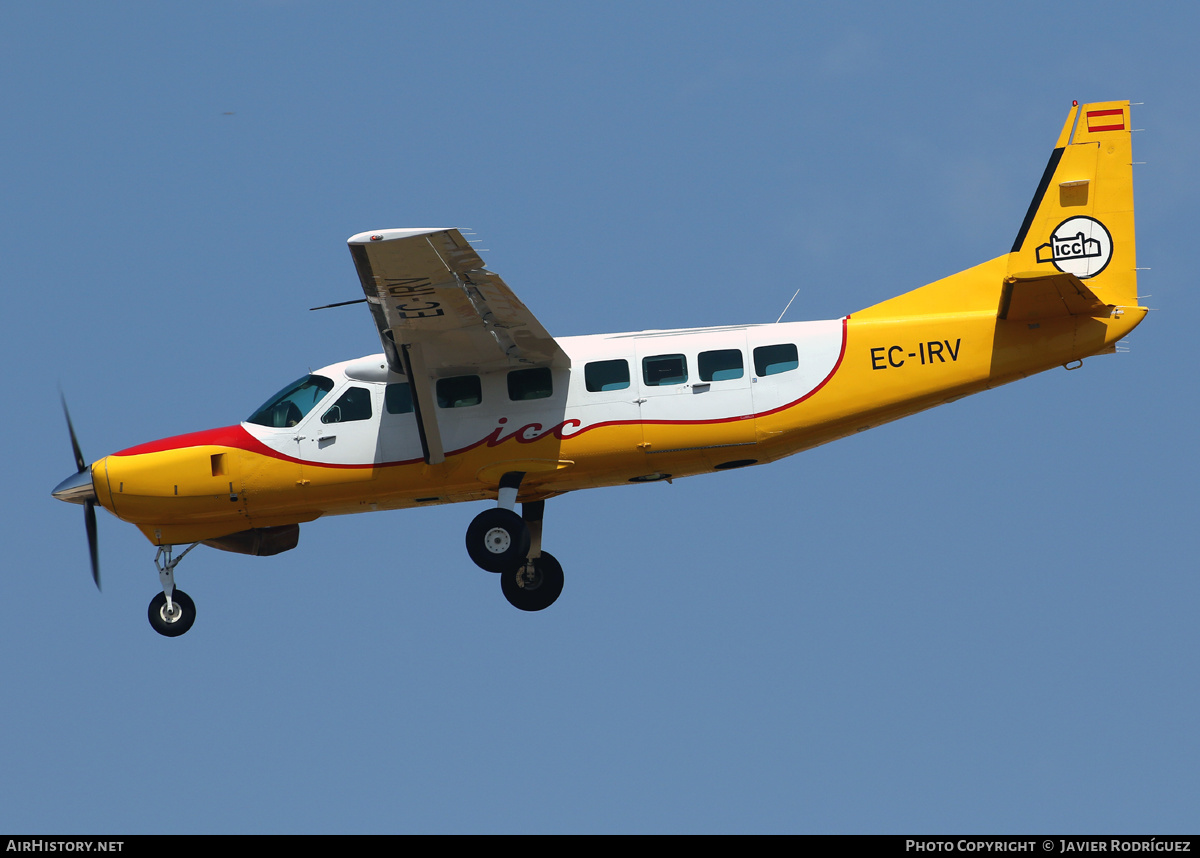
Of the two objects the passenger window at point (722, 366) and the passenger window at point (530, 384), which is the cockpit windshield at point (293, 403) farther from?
the passenger window at point (722, 366)

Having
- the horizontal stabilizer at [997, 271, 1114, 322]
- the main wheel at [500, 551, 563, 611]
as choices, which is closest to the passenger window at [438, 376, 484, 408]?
the main wheel at [500, 551, 563, 611]

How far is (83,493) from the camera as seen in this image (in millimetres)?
27656

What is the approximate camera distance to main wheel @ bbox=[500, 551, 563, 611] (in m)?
28.1

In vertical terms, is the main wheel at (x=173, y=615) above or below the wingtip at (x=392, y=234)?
below

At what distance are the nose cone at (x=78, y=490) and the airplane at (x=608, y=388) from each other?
0.05 metres

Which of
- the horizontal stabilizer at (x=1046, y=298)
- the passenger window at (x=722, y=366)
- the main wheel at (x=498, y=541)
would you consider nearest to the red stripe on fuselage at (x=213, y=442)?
the main wheel at (x=498, y=541)

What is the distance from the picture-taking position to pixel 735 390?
25812mm

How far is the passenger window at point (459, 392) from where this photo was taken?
26.5 meters

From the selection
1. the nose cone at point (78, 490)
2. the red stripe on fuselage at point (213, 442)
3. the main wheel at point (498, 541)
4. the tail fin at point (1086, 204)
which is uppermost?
the tail fin at point (1086, 204)

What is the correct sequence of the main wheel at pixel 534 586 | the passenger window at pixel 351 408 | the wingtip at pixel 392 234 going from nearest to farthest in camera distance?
the wingtip at pixel 392 234
the passenger window at pixel 351 408
the main wheel at pixel 534 586

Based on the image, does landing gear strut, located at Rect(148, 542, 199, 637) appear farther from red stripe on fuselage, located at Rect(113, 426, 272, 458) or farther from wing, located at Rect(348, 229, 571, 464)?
wing, located at Rect(348, 229, 571, 464)

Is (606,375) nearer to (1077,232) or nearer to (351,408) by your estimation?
(351,408)

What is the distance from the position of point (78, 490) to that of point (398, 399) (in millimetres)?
6087

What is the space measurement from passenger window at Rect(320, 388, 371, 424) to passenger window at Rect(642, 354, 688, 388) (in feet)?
16.0
